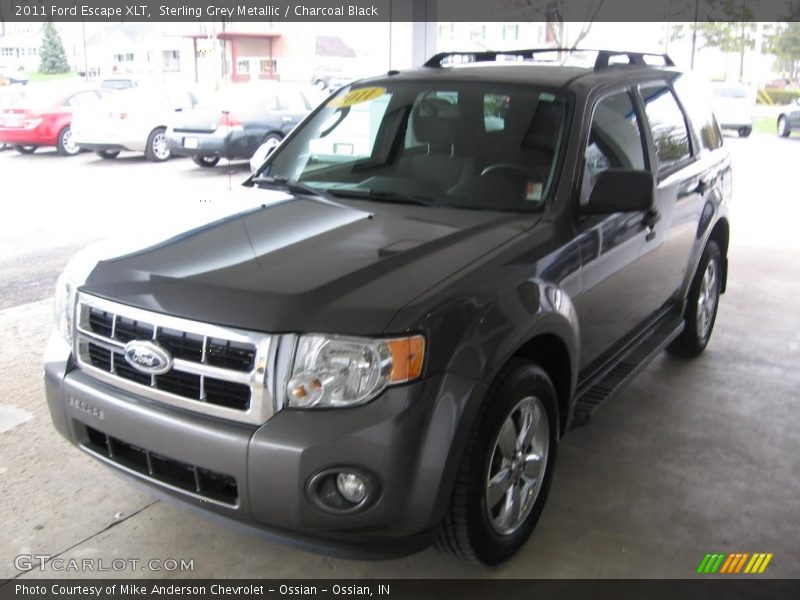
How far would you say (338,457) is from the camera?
223cm

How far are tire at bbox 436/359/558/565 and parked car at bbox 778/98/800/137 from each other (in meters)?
17.5

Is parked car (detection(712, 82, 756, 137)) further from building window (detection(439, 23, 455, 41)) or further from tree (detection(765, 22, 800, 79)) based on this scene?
building window (detection(439, 23, 455, 41))

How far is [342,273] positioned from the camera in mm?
2502

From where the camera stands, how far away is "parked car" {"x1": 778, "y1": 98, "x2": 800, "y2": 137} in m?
17.9

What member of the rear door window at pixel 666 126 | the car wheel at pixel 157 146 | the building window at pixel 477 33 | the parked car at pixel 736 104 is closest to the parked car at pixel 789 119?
the parked car at pixel 736 104

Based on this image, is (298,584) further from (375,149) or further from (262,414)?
(375,149)

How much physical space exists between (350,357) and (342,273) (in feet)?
1.10

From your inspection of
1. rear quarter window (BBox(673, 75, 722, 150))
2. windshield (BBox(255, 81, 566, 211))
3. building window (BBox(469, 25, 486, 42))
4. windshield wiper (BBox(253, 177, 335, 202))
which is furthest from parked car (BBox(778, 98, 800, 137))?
windshield wiper (BBox(253, 177, 335, 202))

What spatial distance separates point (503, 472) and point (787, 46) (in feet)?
49.7

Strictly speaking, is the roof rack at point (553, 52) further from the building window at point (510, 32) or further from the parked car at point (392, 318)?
the building window at point (510, 32)

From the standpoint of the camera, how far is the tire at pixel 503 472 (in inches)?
97.6

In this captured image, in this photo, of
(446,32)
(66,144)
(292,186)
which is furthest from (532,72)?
(66,144)

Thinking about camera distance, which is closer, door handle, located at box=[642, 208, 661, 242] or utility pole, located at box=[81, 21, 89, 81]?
door handle, located at box=[642, 208, 661, 242]

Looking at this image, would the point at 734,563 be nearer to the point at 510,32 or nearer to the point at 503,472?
the point at 503,472
